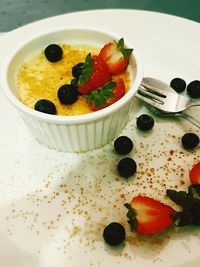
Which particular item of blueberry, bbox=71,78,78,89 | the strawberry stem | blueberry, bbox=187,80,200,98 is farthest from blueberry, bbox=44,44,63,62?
the strawberry stem

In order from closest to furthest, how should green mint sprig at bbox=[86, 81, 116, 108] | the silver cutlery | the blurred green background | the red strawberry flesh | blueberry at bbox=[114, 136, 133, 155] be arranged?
the red strawberry flesh
green mint sprig at bbox=[86, 81, 116, 108]
blueberry at bbox=[114, 136, 133, 155]
the silver cutlery
the blurred green background

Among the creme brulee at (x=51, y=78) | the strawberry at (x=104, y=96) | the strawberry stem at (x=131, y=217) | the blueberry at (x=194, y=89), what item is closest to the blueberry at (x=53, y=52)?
the creme brulee at (x=51, y=78)

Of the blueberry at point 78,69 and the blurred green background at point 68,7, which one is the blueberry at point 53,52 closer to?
the blueberry at point 78,69

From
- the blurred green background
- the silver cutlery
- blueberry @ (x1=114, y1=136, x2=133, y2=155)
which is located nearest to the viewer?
blueberry @ (x1=114, y1=136, x2=133, y2=155)

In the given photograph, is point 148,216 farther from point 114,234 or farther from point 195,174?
point 195,174

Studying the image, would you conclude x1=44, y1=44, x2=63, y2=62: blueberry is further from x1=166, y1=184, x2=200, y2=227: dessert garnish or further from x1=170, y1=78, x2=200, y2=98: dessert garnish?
x1=166, y1=184, x2=200, y2=227: dessert garnish

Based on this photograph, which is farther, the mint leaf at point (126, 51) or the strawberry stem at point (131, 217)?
the mint leaf at point (126, 51)

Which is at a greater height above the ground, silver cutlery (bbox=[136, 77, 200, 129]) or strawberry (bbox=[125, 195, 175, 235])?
silver cutlery (bbox=[136, 77, 200, 129])
